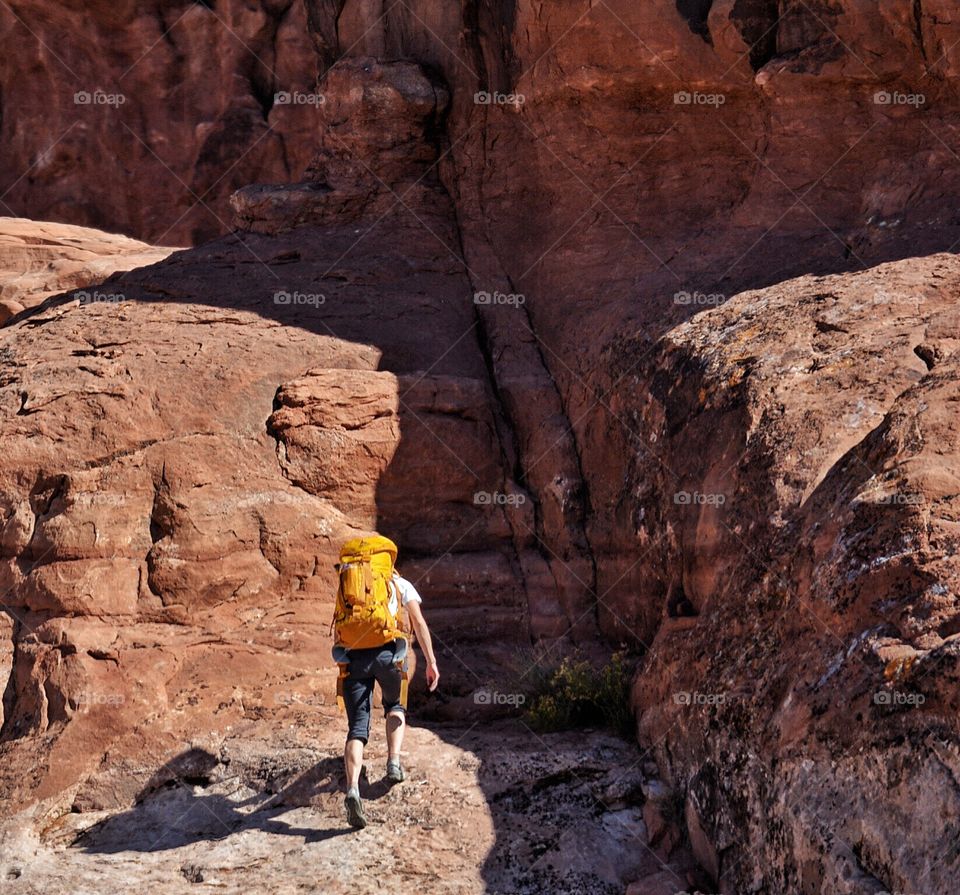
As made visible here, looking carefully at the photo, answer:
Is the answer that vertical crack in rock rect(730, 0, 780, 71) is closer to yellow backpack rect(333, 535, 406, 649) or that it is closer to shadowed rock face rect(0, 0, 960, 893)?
shadowed rock face rect(0, 0, 960, 893)

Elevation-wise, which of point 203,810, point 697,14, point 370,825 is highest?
point 697,14

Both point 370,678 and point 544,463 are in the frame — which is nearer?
point 370,678

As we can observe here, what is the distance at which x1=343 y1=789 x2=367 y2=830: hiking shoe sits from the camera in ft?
21.8

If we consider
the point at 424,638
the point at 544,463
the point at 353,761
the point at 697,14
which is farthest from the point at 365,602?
the point at 697,14

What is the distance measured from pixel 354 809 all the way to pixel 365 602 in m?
1.13

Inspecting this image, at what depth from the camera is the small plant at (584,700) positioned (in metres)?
7.88

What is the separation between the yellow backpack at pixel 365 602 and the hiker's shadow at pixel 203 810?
2.66 ft

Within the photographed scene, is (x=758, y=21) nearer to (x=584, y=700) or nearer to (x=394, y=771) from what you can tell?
(x=584, y=700)

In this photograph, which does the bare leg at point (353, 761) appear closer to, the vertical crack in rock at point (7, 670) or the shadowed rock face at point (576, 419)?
the shadowed rock face at point (576, 419)

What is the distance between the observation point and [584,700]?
800 cm

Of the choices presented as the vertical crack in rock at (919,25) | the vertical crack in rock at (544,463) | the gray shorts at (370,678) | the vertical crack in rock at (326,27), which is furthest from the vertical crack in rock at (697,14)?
the gray shorts at (370,678)

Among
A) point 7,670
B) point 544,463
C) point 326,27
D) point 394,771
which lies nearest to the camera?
point 394,771

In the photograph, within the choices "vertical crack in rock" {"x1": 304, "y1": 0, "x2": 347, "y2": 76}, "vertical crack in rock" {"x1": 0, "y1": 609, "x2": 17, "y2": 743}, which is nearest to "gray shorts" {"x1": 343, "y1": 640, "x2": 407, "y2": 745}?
"vertical crack in rock" {"x1": 0, "y1": 609, "x2": 17, "y2": 743}

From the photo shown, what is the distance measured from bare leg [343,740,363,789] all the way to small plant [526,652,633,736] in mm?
1450
